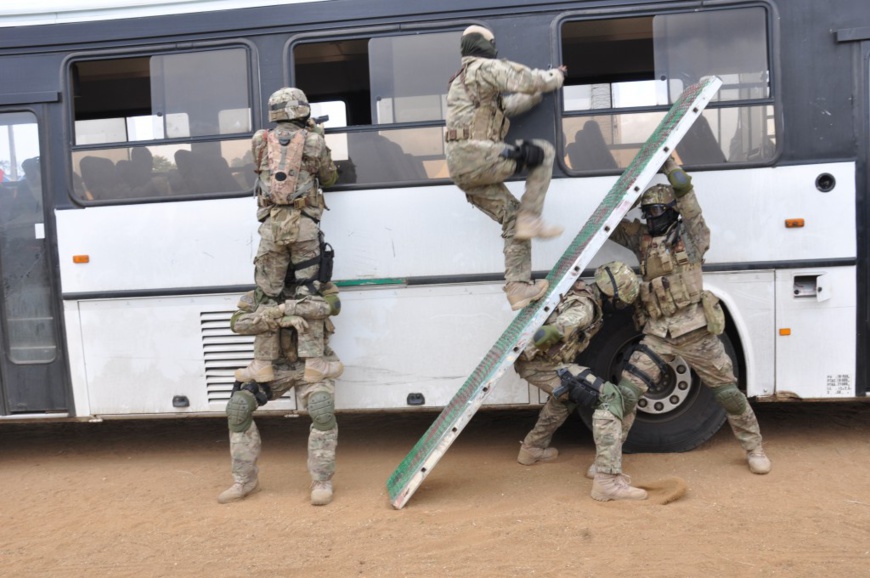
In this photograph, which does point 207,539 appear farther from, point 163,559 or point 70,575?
point 70,575

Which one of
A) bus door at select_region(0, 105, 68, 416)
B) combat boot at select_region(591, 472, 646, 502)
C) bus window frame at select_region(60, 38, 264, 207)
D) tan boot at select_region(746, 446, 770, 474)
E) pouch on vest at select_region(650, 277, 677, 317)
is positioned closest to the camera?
combat boot at select_region(591, 472, 646, 502)

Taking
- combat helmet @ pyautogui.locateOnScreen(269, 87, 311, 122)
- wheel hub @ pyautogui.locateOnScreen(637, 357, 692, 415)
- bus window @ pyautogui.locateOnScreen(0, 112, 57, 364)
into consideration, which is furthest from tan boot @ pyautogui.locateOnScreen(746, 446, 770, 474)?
bus window @ pyautogui.locateOnScreen(0, 112, 57, 364)

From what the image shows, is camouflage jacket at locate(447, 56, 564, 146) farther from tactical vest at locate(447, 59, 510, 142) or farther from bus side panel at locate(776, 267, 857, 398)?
bus side panel at locate(776, 267, 857, 398)

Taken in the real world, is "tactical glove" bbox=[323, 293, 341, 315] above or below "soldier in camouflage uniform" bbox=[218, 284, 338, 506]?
above

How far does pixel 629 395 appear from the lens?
4.88 metres

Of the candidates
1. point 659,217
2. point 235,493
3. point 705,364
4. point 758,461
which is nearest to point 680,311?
point 705,364

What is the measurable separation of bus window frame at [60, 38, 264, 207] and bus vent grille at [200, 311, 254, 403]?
840mm

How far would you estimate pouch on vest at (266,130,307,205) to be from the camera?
4859mm

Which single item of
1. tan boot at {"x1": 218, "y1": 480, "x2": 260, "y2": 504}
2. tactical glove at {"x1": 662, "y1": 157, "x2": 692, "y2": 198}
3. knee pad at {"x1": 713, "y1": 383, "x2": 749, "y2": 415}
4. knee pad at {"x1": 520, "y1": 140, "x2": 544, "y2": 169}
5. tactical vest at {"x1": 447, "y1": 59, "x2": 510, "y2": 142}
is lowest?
tan boot at {"x1": 218, "y1": 480, "x2": 260, "y2": 504}

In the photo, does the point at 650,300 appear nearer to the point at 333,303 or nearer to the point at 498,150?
the point at 498,150

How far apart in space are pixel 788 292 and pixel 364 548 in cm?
313

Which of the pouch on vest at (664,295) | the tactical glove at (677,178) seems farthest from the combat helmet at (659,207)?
the pouch on vest at (664,295)

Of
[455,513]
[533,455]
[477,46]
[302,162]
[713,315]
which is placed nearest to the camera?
[455,513]

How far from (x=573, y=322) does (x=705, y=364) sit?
90 centimetres
